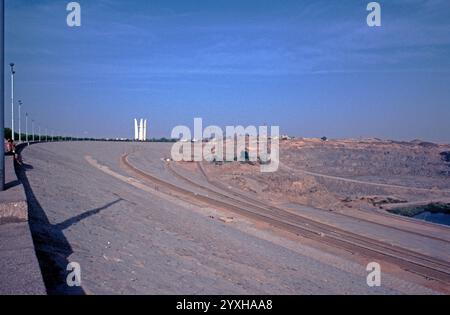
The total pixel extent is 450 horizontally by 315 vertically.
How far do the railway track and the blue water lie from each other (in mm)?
12102

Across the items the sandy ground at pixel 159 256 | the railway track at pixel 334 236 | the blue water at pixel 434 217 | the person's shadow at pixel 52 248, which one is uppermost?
the person's shadow at pixel 52 248

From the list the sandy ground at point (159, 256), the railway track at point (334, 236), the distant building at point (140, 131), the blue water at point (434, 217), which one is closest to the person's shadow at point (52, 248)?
the sandy ground at point (159, 256)

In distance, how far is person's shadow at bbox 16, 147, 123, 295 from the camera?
6.40 metres

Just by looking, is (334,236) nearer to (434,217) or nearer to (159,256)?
(159,256)

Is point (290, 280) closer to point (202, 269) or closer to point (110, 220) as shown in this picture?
point (202, 269)

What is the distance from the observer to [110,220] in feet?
40.9

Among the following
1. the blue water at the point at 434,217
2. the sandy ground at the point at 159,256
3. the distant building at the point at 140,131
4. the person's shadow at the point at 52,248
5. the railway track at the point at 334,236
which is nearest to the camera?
the person's shadow at the point at 52,248

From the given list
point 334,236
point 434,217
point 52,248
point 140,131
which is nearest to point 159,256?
point 52,248

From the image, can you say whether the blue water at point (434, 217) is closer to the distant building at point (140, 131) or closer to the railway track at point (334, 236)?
the railway track at point (334, 236)

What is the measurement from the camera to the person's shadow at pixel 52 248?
21.0ft

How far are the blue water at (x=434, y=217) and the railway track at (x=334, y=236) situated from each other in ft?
39.7

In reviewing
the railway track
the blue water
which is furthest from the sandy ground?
the blue water
